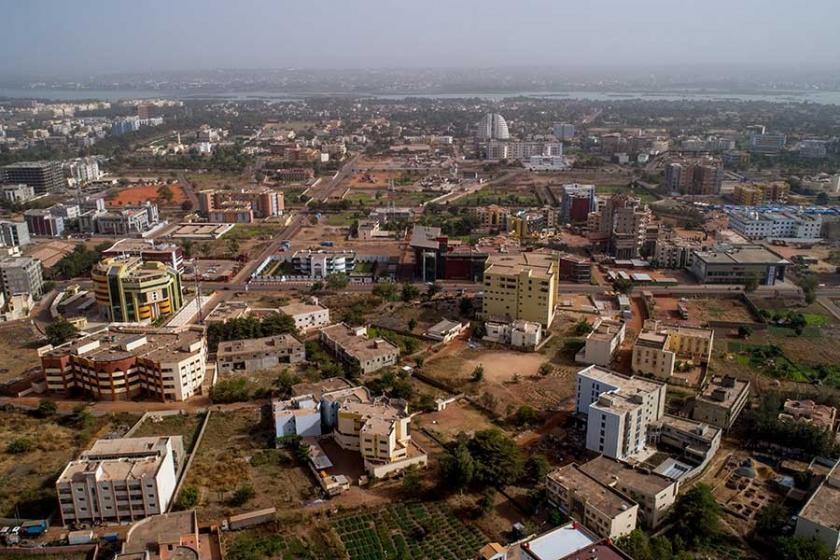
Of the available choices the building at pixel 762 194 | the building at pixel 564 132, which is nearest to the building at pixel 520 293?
the building at pixel 762 194

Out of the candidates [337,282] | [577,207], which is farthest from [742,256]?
[337,282]

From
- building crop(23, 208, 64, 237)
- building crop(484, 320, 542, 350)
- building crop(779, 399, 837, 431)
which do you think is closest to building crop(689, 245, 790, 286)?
building crop(484, 320, 542, 350)

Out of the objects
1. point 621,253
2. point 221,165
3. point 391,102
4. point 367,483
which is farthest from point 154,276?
point 391,102

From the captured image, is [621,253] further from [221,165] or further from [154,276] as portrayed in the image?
[221,165]

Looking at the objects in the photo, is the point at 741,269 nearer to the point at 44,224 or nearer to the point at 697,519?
the point at 697,519

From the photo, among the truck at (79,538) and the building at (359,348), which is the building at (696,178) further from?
the truck at (79,538)

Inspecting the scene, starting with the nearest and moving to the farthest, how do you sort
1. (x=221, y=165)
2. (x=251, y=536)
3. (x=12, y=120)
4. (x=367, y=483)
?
1. (x=251, y=536)
2. (x=367, y=483)
3. (x=221, y=165)
4. (x=12, y=120)

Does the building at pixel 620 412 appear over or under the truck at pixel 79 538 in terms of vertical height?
over
